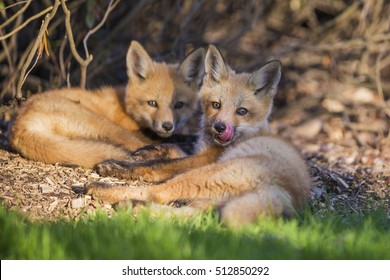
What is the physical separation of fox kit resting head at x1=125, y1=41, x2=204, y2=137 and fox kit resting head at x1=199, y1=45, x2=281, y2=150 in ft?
2.95

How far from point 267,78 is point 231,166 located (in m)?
1.14

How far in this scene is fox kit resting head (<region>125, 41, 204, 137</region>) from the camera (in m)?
5.79

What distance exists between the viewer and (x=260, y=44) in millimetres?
8578

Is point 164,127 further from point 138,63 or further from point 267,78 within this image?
point 267,78

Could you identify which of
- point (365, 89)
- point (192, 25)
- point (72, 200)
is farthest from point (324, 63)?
point (72, 200)

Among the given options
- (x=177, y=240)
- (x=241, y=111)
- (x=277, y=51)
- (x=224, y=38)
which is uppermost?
(x=224, y=38)

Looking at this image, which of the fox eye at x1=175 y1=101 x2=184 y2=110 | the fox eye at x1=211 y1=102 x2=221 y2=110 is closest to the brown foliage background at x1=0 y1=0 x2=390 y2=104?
the fox eye at x1=175 y1=101 x2=184 y2=110

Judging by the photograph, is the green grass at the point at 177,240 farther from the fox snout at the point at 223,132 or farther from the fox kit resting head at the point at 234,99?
the fox kit resting head at the point at 234,99

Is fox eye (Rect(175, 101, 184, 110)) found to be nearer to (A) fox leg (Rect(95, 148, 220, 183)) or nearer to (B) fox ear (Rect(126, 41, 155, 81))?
(B) fox ear (Rect(126, 41, 155, 81))

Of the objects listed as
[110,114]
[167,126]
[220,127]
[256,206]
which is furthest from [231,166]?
[110,114]

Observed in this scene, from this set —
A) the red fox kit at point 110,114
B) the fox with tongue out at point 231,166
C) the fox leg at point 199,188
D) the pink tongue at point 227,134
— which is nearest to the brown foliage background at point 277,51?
the red fox kit at point 110,114

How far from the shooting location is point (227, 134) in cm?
455

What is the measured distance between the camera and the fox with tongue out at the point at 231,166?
3.77 metres

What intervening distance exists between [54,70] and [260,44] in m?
3.03
